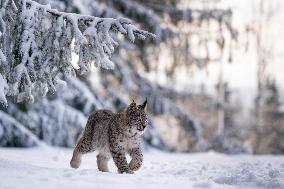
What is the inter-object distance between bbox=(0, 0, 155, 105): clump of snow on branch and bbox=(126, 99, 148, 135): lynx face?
0.63 m

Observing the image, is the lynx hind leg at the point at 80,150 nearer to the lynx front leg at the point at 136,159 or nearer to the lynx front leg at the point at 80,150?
the lynx front leg at the point at 80,150

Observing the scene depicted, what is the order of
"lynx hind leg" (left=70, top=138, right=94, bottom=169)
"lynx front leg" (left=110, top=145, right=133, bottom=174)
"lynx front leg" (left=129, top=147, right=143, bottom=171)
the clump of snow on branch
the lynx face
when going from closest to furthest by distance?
1. the clump of snow on branch
2. the lynx face
3. "lynx front leg" (left=110, top=145, right=133, bottom=174)
4. "lynx front leg" (left=129, top=147, right=143, bottom=171)
5. "lynx hind leg" (left=70, top=138, right=94, bottom=169)

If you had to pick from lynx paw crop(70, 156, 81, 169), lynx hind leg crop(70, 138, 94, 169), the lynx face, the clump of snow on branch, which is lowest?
lynx paw crop(70, 156, 81, 169)

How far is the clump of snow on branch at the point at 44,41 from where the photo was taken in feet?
23.1

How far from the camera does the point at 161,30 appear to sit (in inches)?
650

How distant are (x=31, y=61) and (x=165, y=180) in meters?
2.02

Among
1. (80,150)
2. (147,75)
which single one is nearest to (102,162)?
(80,150)

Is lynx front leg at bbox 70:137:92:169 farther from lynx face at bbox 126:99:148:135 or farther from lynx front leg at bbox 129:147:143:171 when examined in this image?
lynx face at bbox 126:99:148:135

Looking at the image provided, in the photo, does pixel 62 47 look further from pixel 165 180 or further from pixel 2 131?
pixel 2 131

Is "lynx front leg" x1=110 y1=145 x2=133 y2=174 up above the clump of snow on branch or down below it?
below

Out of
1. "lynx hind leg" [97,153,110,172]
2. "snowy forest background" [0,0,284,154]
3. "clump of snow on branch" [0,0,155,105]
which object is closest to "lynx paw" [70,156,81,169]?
"lynx hind leg" [97,153,110,172]

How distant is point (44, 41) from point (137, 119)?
140cm

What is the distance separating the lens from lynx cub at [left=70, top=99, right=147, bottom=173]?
739 centimetres

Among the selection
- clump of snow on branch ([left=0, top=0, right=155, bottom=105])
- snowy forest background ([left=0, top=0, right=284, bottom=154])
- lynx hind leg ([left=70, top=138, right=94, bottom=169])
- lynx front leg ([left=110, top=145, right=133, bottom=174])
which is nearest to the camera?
clump of snow on branch ([left=0, top=0, right=155, bottom=105])
